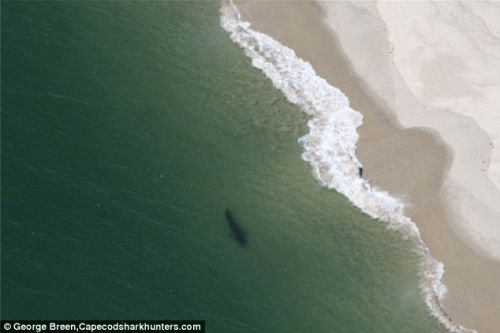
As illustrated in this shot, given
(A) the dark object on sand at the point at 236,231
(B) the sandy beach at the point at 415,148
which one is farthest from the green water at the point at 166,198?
(B) the sandy beach at the point at 415,148

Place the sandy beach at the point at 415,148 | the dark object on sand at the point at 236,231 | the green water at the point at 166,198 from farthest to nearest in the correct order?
the sandy beach at the point at 415,148
the dark object on sand at the point at 236,231
the green water at the point at 166,198

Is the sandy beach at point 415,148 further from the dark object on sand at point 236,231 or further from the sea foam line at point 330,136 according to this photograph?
the dark object on sand at point 236,231

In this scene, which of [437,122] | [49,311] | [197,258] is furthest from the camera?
[437,122]

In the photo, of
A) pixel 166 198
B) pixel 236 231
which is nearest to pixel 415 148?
pixel 236 231

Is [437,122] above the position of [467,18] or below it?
below

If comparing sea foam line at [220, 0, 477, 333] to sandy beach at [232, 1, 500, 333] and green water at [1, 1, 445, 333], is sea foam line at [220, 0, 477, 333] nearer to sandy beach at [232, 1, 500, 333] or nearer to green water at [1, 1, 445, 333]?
sandy beach at [232, 1, 500, 333]

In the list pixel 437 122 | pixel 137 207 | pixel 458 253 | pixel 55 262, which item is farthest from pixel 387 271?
pixel 55 262

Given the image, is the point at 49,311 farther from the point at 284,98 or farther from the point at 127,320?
the point at 284,98

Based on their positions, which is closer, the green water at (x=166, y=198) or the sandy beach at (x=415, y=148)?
the green water at (x=166, y=198)
